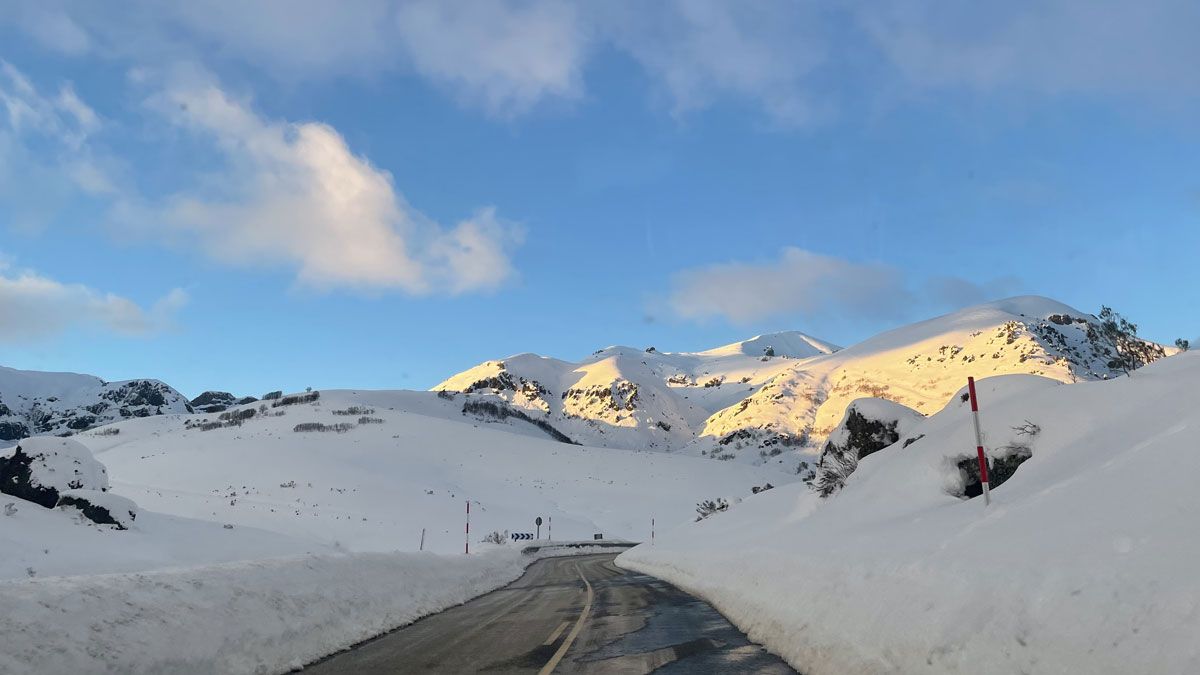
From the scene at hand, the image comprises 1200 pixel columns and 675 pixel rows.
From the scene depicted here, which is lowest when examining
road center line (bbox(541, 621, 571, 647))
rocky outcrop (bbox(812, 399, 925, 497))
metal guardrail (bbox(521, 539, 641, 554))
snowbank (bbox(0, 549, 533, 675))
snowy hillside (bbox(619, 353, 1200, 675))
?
metal guardrail (bbox(521, 539, 641, 554))

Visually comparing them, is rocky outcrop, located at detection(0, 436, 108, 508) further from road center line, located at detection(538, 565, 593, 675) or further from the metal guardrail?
the metal guardrail

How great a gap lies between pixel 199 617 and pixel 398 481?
7840 centimetres

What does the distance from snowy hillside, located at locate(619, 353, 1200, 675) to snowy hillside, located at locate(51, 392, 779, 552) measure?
3387cm

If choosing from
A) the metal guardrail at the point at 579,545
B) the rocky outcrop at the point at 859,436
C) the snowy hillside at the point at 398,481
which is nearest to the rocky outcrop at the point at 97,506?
the snowy hillside at the point at 398,481

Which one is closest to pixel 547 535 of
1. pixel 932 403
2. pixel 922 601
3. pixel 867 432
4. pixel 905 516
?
pixel 867 432

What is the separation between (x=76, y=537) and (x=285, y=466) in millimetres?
66319

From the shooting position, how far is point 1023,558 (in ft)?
17.5

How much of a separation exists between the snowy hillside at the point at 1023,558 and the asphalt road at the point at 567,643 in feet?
2.16

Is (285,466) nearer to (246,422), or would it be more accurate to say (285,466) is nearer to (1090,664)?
(246,422)

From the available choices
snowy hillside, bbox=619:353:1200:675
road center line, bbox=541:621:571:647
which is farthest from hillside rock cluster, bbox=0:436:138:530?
snowy hillside, bbox=619:353:1200:675

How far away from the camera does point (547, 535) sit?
68.6 m

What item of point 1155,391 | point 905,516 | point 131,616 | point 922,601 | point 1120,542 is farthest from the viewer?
point 905,516

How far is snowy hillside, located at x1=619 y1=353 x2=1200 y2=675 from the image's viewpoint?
4.14 meters

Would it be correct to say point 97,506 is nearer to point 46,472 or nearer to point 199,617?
point 46,472
